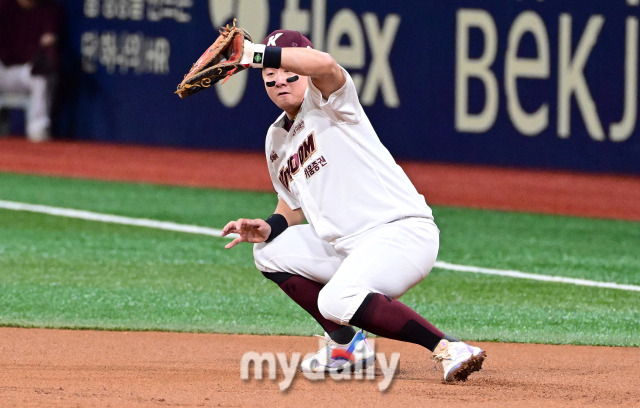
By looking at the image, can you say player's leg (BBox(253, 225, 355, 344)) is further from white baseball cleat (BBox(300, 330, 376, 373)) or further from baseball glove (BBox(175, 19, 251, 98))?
baseball glove (BBox(175, 19, 251, 98))

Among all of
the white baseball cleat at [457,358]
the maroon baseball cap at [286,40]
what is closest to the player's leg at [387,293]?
the white baseball cleat at [457,358]

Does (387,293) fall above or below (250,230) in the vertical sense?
below

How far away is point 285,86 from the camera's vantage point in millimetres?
4648

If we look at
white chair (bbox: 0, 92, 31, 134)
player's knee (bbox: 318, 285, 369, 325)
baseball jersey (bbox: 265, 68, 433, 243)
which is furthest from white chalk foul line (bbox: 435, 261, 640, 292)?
white chair (bbox: 0, 92, 31, 134)

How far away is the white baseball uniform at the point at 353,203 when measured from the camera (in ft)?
14.6

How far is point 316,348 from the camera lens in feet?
17.9

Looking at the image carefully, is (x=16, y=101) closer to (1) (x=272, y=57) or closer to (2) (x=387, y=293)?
(2) (x=387, y=293)

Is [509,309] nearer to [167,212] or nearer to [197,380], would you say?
[197,380]

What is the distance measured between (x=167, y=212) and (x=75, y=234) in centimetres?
132

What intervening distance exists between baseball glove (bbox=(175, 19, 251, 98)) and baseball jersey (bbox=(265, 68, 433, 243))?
0.43 meters

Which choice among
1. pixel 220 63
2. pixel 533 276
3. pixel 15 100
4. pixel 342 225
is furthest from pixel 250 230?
pixel 15 100

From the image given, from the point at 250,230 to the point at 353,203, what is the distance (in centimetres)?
49

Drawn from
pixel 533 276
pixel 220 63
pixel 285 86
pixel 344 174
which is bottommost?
pixel 533 276

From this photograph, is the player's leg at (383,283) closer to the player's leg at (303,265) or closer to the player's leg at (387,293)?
the player's leg at (387,293)
